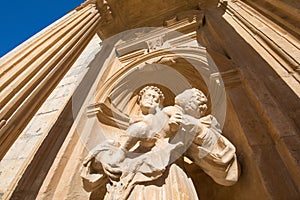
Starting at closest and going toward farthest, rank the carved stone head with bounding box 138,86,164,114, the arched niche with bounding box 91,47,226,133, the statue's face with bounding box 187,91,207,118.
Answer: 1. the statue's face with bounding box 187,91,207,118
2. the carved stone head with bounding box 138,86,164,114
3. the arched niche with bounding box 91,47,226,133

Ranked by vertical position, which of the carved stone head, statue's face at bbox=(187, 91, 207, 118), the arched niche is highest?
the arched niche

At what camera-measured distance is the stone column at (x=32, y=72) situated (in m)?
1.75

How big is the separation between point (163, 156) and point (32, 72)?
1.24 metres

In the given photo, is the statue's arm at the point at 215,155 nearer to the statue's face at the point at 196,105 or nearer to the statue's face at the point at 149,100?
the statue's face at the point at 196,105

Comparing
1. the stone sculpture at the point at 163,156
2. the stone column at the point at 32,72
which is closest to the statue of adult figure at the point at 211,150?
the stone sculpture at the point at 163,156

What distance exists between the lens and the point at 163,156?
1.91 m

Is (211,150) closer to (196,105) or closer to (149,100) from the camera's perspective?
(196,105)

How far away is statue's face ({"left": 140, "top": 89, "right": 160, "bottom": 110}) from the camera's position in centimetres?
253

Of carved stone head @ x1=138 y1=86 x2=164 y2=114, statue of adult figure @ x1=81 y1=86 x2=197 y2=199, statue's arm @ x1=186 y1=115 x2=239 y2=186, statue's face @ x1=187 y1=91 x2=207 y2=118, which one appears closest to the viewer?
statue of adult figure @ x1=81 y1=86 x2=197 y2=199

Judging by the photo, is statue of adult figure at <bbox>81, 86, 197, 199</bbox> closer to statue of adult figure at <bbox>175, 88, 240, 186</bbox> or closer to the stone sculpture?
the stone sculpture

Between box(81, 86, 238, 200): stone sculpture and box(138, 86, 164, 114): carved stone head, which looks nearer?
box(81, 86, 238, 200): stone sculpture

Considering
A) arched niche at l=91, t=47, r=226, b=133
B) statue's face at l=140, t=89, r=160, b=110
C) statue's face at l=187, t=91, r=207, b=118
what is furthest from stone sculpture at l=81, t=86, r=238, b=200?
arched niche at l=91, t=47, r=226, b=133

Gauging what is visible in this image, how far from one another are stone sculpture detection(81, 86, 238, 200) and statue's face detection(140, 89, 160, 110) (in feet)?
0.34

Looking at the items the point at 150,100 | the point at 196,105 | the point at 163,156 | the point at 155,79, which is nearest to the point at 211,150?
the point at 163,156
